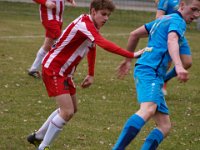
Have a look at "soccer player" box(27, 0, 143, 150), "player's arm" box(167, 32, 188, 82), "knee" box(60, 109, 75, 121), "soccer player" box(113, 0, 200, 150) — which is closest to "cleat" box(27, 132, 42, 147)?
"soccer player" box(27, 0, 143, 150)

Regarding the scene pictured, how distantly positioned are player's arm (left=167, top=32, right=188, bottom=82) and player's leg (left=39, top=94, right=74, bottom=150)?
138 centimetres

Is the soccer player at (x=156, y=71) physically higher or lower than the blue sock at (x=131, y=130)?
higher

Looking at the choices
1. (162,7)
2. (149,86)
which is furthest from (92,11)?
(162,7)

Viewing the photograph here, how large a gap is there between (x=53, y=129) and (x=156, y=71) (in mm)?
1336

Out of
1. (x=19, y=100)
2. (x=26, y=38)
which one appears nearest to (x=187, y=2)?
(x=19, y=100)

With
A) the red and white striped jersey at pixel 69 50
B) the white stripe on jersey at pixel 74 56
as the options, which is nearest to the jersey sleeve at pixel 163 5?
the red and white striped jersey at pixel 69 50

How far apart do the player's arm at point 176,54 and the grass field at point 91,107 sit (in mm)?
1794

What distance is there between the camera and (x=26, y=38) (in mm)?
17969

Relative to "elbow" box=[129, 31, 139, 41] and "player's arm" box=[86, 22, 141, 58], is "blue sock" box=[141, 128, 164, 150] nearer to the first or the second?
"player's arm" box=[86, 22, 141, 58]

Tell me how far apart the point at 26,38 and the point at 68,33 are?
39.3 feet

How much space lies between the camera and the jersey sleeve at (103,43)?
18.5 feet

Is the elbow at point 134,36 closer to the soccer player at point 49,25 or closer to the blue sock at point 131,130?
the blue sock at point 131,130

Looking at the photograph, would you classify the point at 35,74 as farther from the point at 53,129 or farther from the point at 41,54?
the point at 53,129

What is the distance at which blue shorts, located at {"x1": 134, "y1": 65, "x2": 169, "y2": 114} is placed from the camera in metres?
5.41
